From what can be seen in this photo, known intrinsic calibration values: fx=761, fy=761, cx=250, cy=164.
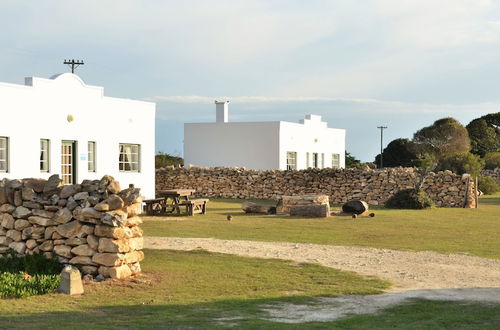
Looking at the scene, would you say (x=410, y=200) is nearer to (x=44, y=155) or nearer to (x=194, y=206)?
(x=194, y=206)

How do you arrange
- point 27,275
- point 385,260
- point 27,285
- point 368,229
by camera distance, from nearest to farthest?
point 27,285 < point 27,275 < point 385,260 < point 368,229

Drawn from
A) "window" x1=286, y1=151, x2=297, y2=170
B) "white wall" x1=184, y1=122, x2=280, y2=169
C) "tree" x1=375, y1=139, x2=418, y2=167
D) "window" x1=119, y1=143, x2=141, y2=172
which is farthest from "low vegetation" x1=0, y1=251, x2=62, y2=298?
"tree" x1=375, y1=139, x2=418, y2=167

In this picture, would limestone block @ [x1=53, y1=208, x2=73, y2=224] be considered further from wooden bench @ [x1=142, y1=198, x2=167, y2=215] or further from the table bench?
the table bench

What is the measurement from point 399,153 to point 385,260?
5540 cm

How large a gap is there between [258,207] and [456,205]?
Result: 995 cm

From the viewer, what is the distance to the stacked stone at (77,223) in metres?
12.3

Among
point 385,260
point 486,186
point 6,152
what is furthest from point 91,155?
point 486,186

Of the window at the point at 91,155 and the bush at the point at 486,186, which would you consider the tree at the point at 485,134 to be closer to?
the bush at the point at 486,186

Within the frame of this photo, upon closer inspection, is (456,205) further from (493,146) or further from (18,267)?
(493,146)

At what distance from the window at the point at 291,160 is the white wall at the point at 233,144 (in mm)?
1355

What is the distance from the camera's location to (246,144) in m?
42.5

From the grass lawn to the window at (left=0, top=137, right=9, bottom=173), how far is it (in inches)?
182

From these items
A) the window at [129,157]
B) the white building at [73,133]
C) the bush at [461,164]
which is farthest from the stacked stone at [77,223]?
the bush at [461,164]

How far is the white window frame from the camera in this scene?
1040 inches
